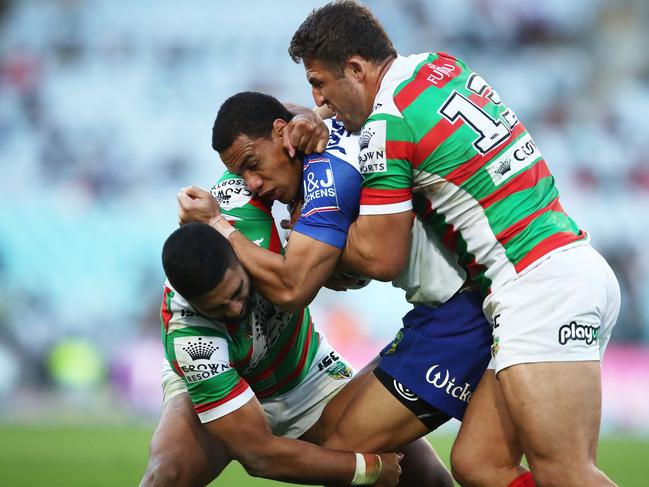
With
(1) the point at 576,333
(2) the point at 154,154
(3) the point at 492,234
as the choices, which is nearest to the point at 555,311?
(1) the point at 576,333

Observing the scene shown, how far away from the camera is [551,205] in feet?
16.5

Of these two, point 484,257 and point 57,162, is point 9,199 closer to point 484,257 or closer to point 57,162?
point 57,162

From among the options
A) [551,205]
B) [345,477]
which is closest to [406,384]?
[345,477]

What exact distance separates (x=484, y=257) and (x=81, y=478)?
6.25 metres

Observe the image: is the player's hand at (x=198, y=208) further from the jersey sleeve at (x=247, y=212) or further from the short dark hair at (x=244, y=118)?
the short dark hair at (x=244, y=118)

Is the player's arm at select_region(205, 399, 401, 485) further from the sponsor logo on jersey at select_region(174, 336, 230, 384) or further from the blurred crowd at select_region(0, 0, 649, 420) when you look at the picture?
the blurred crowd at select_region(0, 0, 649, 420)

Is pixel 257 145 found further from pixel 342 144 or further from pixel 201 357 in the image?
pixel 201 357

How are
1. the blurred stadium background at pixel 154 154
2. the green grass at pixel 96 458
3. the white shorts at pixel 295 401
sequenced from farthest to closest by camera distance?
the blurred stadium background at pixel 154 154, the green grass at pixel 96 458, the white shorts at pixel 295 401

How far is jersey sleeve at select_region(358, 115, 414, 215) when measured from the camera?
4906mm

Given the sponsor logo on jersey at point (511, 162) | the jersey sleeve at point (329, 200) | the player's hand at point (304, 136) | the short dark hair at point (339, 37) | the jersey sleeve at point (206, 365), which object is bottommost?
the jersey sleeve at point (206, 365)

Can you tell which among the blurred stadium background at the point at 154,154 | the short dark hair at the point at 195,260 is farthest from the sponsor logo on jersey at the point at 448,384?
the blurred stadium background at the point at 154,154

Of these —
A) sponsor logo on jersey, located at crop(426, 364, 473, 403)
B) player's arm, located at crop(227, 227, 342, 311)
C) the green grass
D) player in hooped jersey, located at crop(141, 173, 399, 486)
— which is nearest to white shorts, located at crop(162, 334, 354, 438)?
player in hooped jersey, located at crop(141, 173, 399, 486)

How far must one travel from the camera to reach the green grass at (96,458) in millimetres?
9742

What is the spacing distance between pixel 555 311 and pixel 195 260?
175 cm
